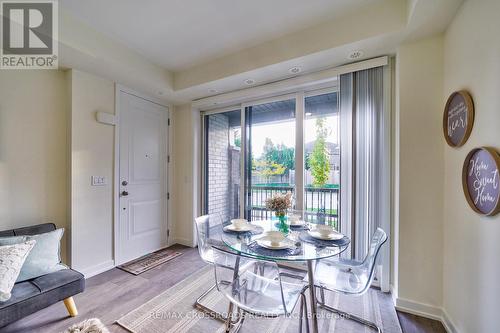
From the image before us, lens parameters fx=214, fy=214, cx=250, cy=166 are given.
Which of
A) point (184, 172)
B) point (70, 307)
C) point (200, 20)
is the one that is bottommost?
point (70, 307)

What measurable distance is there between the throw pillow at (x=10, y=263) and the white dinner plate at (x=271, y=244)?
69.2 inches

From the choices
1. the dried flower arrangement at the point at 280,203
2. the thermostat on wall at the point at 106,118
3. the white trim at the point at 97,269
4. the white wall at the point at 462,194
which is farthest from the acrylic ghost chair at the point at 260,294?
the thermostat on wall at the point at 106,118

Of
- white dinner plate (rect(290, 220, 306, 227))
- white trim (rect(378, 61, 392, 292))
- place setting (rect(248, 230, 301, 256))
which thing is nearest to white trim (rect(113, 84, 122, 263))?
place setting (rect(248, 230, 301, 256))

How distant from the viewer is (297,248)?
5.02ft

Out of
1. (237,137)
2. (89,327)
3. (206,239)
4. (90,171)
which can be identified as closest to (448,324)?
(206,239)

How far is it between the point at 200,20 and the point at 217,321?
271 cm

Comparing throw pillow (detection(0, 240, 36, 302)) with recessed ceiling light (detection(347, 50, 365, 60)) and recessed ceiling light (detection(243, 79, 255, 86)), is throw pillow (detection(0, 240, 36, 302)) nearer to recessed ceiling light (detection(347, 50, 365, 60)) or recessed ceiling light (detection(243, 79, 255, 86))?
recessed ceiling light (detection(243, 79, 255, 86))

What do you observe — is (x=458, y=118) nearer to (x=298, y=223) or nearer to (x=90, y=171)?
(x=298, y=223)

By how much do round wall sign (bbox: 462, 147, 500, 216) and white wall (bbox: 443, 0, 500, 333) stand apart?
0.18 ft

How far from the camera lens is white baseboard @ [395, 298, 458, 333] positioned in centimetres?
175

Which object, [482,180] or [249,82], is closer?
[482,180]

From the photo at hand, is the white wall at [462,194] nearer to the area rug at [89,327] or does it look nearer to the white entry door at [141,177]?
the area rug at [89,327]

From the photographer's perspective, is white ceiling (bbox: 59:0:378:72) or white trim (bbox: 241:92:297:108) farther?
white trim (bbox: 241:92:297:108)

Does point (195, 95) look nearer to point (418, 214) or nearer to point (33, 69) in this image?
point (33, 69)
